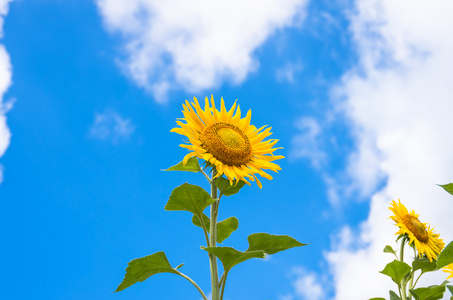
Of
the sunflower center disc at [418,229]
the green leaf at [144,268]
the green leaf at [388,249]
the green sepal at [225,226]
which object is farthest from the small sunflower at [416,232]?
the green leaf at [144,268]

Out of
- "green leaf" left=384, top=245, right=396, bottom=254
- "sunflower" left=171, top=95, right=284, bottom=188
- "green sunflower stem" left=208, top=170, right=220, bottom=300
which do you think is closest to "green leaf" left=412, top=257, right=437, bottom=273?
"green leaf" left=384, top=245, right=396, bottom=254

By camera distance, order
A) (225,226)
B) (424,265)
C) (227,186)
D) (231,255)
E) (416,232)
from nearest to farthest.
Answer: (231,255) < (227,186) < (225,226) < (424,265) < (416,232)

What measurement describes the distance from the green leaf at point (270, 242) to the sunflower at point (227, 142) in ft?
1.21

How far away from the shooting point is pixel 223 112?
348 cm

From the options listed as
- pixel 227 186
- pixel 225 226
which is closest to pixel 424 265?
pixel 225 226

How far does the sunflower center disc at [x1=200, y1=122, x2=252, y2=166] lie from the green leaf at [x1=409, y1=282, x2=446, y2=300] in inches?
93.1

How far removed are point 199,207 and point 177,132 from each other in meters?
0.53

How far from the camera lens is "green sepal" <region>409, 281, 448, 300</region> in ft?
14.0

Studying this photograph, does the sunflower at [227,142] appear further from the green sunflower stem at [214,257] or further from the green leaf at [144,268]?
the green leaf at [144,268]

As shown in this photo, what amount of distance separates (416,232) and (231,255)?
2.89 metres

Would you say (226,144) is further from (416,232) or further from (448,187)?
(416,232)

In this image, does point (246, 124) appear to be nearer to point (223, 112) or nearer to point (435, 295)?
point (223, 112)

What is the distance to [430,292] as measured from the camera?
4.29 m

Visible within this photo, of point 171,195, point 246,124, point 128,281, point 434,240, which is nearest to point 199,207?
point 171,195
